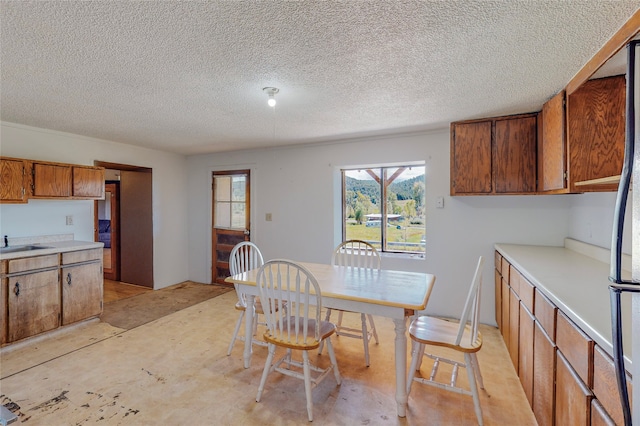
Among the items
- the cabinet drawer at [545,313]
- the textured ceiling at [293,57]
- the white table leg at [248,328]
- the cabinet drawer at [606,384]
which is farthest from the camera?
the white table leg at [248,328]

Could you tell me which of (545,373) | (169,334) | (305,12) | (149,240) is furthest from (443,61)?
(149,240)

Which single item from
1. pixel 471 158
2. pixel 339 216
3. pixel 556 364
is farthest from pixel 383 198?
pixel 556 364

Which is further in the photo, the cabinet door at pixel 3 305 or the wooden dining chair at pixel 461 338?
A: the cabinet door at pixel 3 305

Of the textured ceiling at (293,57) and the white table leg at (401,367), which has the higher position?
the textured ceiling at (293,57)

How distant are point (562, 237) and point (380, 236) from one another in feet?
6.31

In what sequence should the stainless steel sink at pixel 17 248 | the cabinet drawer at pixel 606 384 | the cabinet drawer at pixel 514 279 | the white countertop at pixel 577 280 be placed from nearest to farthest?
the cabinet drawer at pixel 606 384, the white countertop at pixel 577 280, the cabinet drawer at pixel 514 279, the stainless steel sink at pixel 17 248

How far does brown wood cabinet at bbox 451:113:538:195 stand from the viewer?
2797mm

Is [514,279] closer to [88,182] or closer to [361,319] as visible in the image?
[361,319]

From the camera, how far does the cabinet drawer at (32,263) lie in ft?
8.95

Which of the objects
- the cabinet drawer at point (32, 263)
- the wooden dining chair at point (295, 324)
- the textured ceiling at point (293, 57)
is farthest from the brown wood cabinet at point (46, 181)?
the wooden dining chair at point (295, 324)

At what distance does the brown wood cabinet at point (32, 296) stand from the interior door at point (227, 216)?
2.20m

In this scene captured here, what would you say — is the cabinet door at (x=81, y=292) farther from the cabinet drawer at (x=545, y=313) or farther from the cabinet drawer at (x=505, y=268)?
the cabinet drawer at (x=505, y=268)

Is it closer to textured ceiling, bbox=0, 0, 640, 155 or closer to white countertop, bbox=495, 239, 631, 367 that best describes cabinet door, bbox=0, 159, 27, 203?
textured ceiling, bbox=0, 0, 640, 155

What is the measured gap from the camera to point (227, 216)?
5.00 metres
